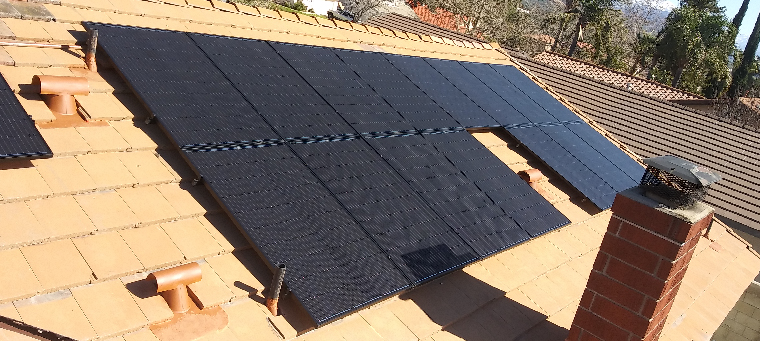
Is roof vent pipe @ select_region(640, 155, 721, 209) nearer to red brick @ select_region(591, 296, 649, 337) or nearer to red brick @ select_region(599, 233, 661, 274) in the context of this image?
red brick @ select_region(599, 233, 661, 274)

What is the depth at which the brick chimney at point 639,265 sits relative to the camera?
16.0 feet

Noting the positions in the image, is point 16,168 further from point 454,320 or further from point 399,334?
point 454,320

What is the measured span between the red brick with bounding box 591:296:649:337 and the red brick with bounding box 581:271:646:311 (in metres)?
0.06

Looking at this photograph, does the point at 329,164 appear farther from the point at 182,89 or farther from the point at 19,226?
the point at 19,226

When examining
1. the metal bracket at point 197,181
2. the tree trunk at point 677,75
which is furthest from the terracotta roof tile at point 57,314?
the tree trunk at point 677,75

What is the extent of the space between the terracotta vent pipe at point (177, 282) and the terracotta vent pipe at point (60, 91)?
7.13 ft

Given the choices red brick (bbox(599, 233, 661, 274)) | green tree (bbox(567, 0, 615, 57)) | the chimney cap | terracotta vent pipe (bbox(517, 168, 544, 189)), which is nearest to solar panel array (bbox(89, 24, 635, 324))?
terracotta vent pipe (bbox(517, 168, 544, 189))

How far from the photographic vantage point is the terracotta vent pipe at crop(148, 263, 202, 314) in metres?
3.91

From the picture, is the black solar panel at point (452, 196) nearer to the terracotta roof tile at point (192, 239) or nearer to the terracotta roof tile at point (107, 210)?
→ the terracotta roof tile at point (192, 239)

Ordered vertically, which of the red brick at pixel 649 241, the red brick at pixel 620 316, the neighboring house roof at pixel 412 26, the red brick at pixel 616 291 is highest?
the neighboring house roof at pixel 412 26

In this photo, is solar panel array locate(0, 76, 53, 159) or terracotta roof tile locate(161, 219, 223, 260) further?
terracotta roof tile locate(161, 219, 223, 260)

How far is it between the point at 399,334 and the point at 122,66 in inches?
151

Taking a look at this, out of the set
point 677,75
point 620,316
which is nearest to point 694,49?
point 677,75

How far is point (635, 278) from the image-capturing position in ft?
16.6
